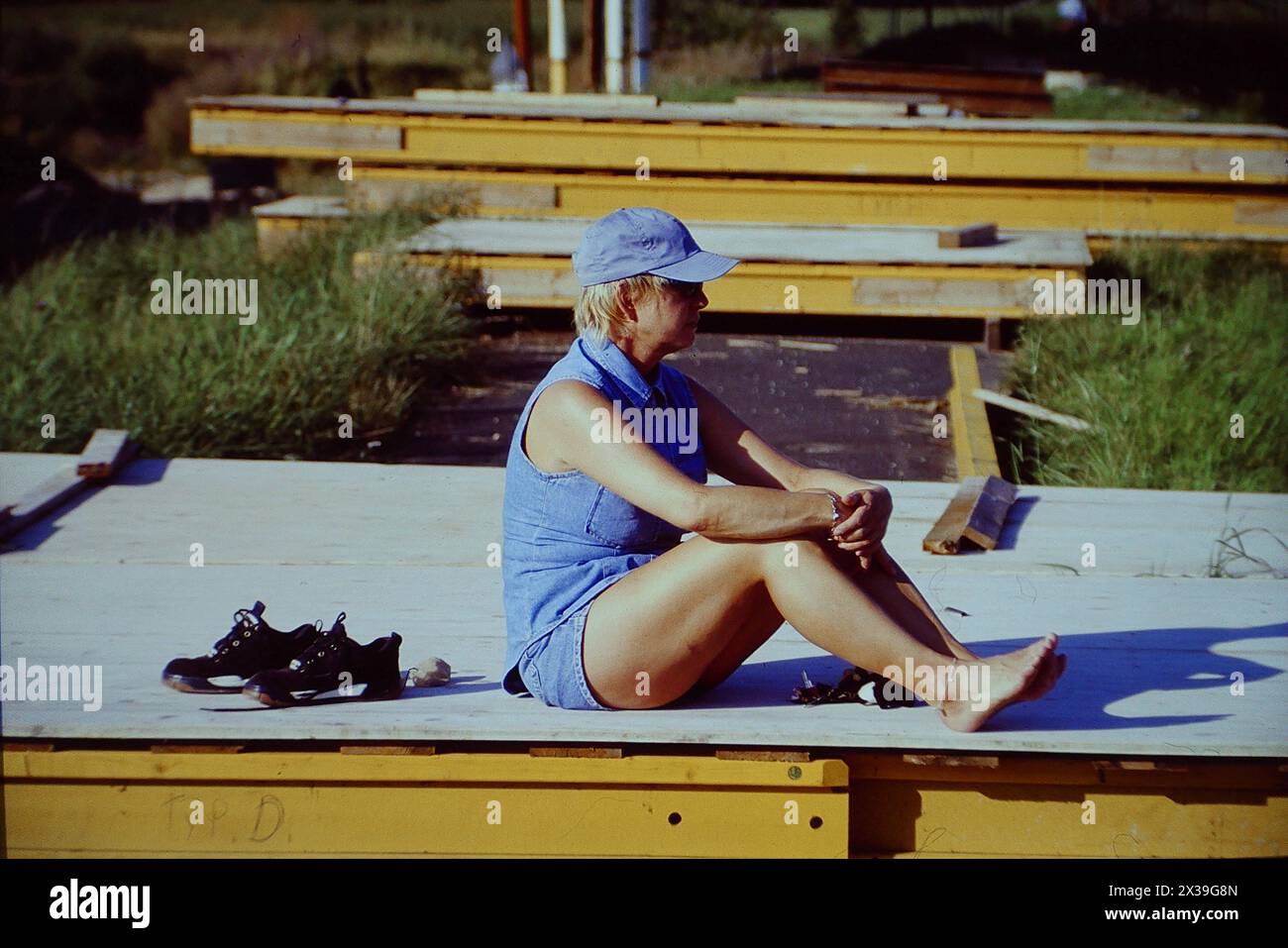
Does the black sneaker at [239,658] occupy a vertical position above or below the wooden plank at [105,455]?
below

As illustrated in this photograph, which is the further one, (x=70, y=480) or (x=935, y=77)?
(x=935, y=77)

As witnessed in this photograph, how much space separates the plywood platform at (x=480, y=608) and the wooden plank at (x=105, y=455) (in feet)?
0.25

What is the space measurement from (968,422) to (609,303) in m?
3.81

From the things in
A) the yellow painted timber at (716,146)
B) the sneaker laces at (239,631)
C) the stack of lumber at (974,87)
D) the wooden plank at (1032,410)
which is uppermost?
the stack of lumber at (974,87)

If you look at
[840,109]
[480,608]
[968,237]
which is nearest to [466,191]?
[840,109]

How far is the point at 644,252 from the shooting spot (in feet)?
10.5

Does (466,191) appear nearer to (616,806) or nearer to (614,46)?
(614,46)

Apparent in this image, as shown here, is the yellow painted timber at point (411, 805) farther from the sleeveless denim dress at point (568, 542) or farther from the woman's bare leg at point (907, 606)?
the woman's bare leg at point (907, 606)

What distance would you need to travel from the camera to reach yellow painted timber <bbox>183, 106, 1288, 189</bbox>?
9953 millimetres

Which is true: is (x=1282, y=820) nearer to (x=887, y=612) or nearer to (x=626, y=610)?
(x=887, y=612)

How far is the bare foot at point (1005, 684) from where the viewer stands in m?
3.09

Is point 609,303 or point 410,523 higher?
point 609,303

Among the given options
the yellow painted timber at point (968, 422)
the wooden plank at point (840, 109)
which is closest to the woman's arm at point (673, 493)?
the yellow painted timber at point (968, 422)

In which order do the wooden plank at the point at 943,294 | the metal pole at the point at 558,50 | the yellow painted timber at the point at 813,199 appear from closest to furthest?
the wooden plank at the point at 943,294
the yellow painted timber at the point at 813,199
the metal pole at the point at 558,50
